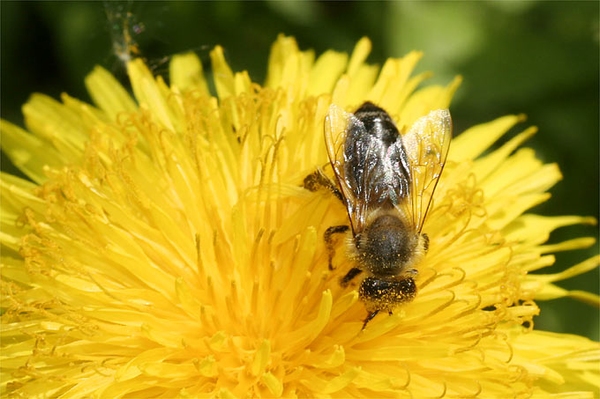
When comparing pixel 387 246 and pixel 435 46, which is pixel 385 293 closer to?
pixel 387 246

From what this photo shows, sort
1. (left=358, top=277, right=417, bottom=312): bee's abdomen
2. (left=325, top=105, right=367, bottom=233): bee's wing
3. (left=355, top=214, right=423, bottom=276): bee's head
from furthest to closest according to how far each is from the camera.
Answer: (left=325, top=105, right=367, bottom=233): bee's wing < (left=355, top=214, right=423, bottom=276): bee's head < (left=358, top=277, right=417, bottom=312): bee's abdomen

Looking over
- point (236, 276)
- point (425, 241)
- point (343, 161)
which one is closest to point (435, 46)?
point (343, 161)

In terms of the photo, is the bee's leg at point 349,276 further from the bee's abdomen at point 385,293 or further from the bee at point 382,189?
the bee's abdomen at point 385,293

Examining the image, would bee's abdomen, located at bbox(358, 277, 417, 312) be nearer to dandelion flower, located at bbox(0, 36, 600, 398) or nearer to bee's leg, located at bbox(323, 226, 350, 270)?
dandelion flower, located at bbox(0, 36, 600, 398)

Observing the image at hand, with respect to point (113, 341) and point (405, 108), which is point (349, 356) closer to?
point (113, 341)

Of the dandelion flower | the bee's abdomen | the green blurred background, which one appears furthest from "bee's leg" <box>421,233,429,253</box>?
the green blurred background

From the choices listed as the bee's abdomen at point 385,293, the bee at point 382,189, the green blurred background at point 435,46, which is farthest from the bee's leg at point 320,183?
the green blurred background at point 435,46
